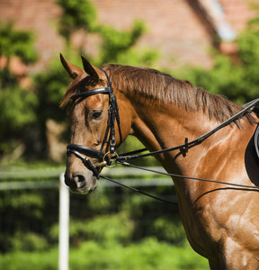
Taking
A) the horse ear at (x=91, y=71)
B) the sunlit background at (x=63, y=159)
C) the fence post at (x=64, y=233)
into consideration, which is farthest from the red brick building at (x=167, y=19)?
the horse ear at (x=91, y=71)

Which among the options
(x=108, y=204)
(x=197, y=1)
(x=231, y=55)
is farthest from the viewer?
(x=197, y=1)

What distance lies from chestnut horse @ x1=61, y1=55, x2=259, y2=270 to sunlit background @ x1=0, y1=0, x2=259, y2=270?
424 cm

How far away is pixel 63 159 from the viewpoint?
8672mm

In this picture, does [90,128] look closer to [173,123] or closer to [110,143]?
[110,143]

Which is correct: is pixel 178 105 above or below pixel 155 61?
below

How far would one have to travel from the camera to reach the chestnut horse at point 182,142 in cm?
306

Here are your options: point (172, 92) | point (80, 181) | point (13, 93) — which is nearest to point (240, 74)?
point (13, 93)

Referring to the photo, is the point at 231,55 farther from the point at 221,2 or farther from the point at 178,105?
the point at 178,105

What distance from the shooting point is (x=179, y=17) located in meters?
11.6

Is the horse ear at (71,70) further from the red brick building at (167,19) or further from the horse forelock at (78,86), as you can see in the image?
the red brick building at (167,19)

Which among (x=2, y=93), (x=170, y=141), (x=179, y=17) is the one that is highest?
(x=179, y=17)

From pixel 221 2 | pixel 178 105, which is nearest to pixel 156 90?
pixel 178 105

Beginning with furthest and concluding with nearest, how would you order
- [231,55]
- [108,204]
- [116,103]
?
[231,55] → [108,204] → [116,103]

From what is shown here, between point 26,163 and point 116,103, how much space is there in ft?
18.9
